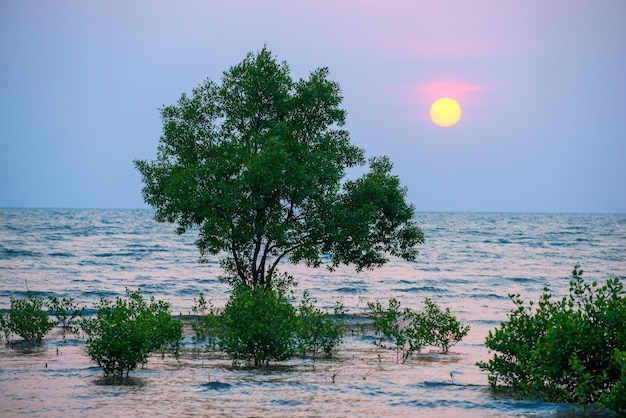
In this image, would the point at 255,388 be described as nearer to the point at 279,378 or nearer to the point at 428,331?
the point at 279,378

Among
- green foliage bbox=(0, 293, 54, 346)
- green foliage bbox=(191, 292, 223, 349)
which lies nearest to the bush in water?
green foliage bbox=(191, 292, 223, 349)

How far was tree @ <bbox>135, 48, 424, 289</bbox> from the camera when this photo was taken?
87.8 feet

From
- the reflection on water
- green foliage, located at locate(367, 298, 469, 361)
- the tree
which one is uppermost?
the tree

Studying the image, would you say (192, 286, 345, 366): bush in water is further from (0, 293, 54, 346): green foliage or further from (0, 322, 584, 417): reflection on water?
(0, 293, 54, 346): green foliage

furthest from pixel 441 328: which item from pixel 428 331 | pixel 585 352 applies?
pixel 585 352

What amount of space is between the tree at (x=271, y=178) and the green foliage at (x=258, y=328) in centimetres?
485

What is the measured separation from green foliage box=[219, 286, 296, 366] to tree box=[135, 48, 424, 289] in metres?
4.85

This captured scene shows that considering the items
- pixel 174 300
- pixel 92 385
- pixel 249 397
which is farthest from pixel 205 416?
pixel 174 300

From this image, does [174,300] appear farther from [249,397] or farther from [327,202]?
[249,397]

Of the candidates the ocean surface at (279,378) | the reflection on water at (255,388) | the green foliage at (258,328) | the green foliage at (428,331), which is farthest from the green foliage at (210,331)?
the green foliage at (428,331)

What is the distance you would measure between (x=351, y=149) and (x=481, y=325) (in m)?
12.2

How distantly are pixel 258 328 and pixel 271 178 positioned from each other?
6.61m

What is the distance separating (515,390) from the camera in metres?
18.9

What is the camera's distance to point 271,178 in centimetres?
2589
